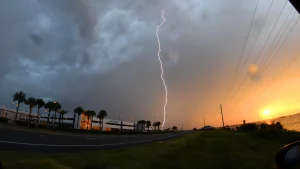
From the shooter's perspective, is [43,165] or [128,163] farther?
[128,163]

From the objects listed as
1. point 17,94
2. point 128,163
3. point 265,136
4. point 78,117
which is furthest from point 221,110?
point 128,163

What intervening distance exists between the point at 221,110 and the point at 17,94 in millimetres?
102611

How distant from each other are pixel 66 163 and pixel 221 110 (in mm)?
140156

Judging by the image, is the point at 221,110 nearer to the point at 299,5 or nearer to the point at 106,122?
the point at 106,122

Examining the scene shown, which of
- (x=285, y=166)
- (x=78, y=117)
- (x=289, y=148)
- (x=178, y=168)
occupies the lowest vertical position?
(x=178, y=168)

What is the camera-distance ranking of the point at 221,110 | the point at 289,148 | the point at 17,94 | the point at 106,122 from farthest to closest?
the point at 106,122, the point at 221,110, the point at 17,94, the point at 289,148

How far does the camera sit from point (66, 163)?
1080cm

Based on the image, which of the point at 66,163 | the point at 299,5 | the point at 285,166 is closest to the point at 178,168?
the point at 66,163

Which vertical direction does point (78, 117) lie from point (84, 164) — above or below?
above

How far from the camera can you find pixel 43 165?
938 centimetres

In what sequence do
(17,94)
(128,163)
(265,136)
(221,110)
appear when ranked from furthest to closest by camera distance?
(221,110)
(17,94)
(265,136)
(128,163)

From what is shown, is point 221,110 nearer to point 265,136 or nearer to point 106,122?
point 106,122

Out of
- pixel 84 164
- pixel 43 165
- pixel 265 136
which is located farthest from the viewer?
pixel 265 136

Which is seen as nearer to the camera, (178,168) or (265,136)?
(178,168)
